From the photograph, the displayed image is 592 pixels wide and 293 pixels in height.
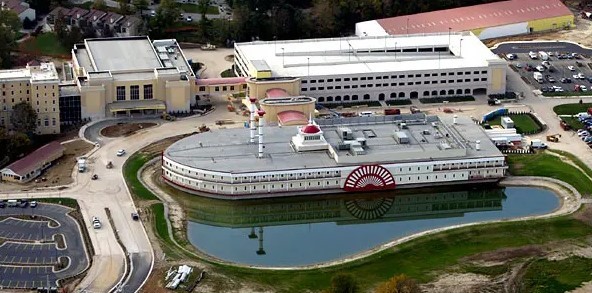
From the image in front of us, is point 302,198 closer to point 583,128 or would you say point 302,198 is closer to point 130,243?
point 130,243

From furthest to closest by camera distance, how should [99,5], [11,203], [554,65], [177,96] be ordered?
[99,5]
[554,65]
[177,96]
[11,203]

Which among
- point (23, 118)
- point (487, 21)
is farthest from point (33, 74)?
point (487, 21)

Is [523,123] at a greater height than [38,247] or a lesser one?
greater

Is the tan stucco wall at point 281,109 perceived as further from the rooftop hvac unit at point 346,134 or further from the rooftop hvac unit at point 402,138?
the rooftop hvac unit at point 402,138

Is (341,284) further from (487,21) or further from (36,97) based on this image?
(487,21)

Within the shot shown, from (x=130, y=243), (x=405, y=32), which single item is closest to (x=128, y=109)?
(x=130, y=243)

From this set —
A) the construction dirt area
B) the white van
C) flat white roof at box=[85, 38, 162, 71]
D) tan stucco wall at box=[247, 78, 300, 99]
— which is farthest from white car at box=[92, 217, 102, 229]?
the construction dirt area

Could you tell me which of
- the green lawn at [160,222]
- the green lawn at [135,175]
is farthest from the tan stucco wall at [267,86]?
the green lawn at [160,222]
